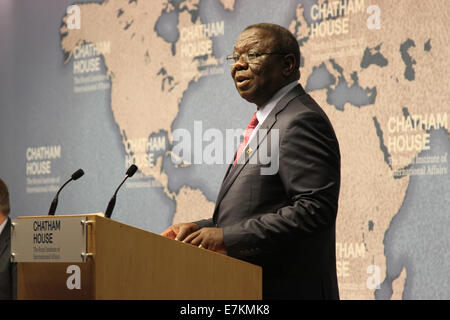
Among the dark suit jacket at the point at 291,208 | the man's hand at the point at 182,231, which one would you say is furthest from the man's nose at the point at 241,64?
the man's hand at the point at 182,231

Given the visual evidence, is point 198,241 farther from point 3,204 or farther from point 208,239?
point 3,204

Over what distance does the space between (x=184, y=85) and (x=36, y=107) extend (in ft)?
4.60

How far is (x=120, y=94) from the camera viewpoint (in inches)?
182

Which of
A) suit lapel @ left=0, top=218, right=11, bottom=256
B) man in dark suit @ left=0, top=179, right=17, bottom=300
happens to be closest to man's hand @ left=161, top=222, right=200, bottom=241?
man in dark suit @ left=0, top=179, right=17, bottom=300

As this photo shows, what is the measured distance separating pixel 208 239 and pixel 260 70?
0.68 m

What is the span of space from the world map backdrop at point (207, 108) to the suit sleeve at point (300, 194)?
1.42 metres

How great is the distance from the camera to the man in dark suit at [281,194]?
1.97 metres

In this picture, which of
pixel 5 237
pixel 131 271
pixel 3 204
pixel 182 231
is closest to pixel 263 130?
pixel 182 231

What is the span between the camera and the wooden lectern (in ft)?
4.95

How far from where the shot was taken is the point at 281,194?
6.99ft

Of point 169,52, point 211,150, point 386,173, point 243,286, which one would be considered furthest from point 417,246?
point 169,52

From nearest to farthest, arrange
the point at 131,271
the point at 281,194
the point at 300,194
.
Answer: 1. the point at 131,271
2. the point at 300,194
3. the point at 281,194

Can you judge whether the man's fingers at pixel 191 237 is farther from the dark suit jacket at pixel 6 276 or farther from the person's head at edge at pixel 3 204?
the person's head at edge at pixel 3 204

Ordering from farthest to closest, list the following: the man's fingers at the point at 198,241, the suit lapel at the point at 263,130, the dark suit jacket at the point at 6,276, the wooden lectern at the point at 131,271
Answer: the dark suit jacket at the point at 6,276 < the suit lapel at the point at 263,130 < the man's fingers at the point at 198,241 < the wooden lectern at the point at 131,271
